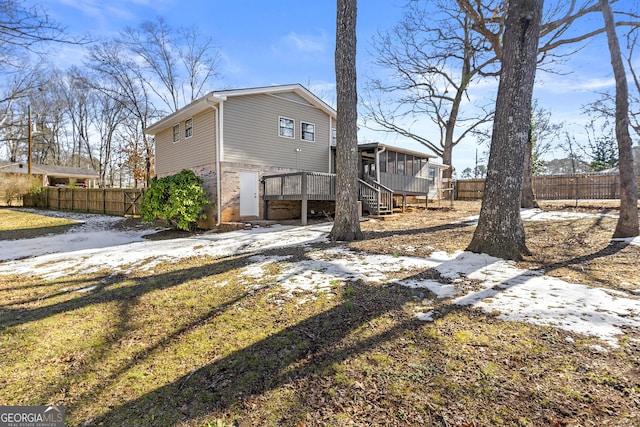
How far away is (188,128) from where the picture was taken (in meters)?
13.6

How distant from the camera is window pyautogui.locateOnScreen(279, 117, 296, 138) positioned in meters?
13.5

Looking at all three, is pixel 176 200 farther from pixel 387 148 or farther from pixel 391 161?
pixel 391 161

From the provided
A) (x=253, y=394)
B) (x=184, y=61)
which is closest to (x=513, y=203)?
(x=253, y=394)

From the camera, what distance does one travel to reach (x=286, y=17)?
12547 mm

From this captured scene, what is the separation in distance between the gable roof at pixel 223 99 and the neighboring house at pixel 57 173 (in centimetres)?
2167

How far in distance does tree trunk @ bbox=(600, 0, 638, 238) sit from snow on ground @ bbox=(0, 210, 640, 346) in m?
0.52

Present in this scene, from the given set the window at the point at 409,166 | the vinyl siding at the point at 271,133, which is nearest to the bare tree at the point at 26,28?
the vinyl siding at the point at 271,133

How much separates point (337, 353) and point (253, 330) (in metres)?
0.94

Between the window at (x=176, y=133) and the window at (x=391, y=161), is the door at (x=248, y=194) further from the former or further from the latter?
the window at (x=391, y=161)

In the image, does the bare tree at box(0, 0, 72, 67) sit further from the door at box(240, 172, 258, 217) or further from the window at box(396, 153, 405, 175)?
the window at box(396, 153, 405, 175)

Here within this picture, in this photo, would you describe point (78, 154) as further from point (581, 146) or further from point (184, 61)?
point (581, 146)

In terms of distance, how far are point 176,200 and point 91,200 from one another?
12.8 meters

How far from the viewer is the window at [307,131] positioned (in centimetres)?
1423

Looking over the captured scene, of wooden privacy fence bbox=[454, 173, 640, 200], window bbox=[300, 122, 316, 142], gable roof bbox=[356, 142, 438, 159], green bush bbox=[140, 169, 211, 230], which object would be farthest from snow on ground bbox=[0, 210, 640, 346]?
wooden privacy fence bbox=[454, 173, 640, 200]
